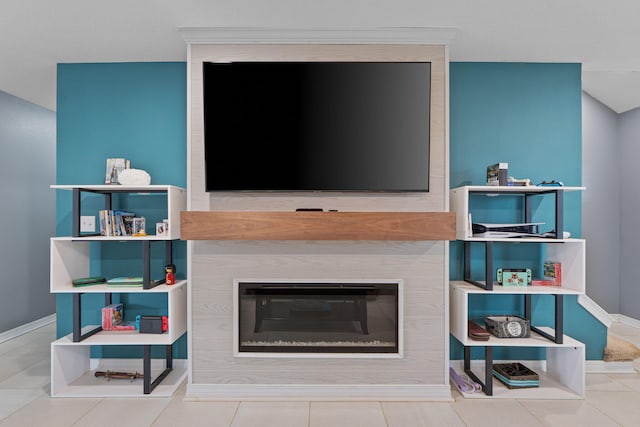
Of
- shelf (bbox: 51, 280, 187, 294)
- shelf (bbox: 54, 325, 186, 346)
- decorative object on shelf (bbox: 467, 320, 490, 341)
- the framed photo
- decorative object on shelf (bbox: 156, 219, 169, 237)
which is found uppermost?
the framed photo

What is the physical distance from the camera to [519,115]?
297cm

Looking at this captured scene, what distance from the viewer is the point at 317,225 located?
2361 millimetres

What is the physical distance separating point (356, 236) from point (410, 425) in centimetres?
111

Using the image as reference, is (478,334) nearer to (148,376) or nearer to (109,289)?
(148,376)

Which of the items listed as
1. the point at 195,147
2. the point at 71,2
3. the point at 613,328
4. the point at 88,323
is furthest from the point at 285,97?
the point at 613,328

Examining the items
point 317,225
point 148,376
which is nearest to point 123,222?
point 148,376

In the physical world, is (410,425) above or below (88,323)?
below

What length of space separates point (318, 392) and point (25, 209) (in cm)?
347

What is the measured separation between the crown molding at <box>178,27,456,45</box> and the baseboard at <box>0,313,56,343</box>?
3256 mm

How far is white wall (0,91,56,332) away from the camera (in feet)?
12.1

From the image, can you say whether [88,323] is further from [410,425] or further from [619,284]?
[619,284]

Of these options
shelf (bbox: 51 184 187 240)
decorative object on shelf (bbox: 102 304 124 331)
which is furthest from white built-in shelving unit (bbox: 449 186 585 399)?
decorative object on shelf (bbox: 102 304 124 331)

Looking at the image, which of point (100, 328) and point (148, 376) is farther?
point (100, 328)

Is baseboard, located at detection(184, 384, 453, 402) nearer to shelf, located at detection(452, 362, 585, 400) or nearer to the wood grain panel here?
shelf, located at detection(452, 362, 585, 400)
